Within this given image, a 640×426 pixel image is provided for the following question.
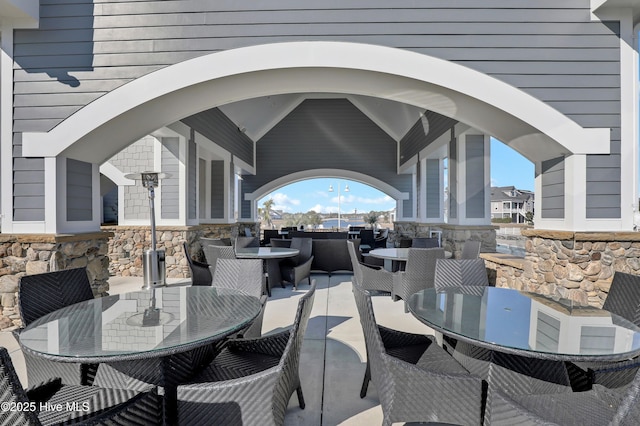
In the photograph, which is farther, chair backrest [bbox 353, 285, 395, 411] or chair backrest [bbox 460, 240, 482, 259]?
chair backrest [bbox 460, 240, 482, 259]

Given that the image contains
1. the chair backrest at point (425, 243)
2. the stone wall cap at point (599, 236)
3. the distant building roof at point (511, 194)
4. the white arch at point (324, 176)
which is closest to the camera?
the stone wall cap at point (599, 236)

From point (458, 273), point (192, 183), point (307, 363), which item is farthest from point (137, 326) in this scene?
point (192, 183)

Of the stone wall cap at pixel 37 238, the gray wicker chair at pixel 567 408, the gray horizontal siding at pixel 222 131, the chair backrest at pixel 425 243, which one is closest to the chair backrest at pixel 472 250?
the chair backrest at pixel 425 243

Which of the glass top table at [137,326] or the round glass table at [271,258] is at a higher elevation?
the glass top table at [137,326]

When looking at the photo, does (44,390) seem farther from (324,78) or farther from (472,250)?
(472,250)

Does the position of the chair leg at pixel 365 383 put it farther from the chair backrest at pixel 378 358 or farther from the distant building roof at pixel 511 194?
the distant building roof at pixel 511 194

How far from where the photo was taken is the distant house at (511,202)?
1286 inches

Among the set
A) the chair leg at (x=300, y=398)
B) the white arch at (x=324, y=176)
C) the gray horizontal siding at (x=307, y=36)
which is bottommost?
the chair leg at (x=300, y=398)

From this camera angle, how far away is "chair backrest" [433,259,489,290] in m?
3.03

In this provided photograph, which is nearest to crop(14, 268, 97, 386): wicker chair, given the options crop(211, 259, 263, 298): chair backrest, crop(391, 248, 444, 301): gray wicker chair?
crop(211, 259, 263, 298): chair backrest

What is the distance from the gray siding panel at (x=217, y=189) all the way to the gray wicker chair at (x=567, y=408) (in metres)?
8.22

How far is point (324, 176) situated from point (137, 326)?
10812 millimetres

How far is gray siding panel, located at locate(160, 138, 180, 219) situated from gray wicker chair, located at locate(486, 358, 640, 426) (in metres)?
6.18

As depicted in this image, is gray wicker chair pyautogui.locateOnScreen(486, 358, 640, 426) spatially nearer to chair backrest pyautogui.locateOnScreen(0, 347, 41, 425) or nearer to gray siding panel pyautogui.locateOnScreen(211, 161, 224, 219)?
chair backrest pyautogui.locateOnScreen(0, 347, 41, 425)
